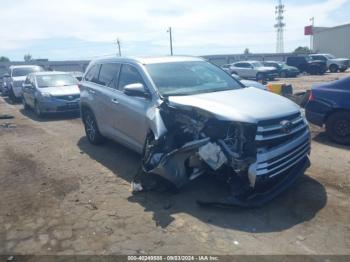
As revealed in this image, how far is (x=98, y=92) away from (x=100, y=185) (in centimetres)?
226

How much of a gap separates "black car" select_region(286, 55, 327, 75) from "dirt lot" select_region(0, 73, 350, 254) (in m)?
30.3

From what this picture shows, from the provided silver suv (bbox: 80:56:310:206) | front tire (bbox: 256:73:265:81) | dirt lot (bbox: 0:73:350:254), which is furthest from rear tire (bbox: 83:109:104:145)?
front tire (bbox: 256:73:265:81)

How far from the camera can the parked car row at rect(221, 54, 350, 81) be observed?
29547mm

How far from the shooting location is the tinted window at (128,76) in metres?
6.12

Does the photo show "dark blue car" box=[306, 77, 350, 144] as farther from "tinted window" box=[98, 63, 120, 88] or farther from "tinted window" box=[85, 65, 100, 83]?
"tinted window" box=[85, 65, 100, 83]

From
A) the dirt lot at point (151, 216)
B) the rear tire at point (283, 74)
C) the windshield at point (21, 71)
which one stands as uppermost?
the windshield at point (21, 71)

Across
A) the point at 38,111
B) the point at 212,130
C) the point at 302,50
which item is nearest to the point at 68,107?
the point at 38,111

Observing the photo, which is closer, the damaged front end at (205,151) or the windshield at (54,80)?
the damaged front end at (205,151)

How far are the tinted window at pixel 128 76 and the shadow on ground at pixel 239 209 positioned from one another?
5.40 feet

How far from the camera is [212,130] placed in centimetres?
466

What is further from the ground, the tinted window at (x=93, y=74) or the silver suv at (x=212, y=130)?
the tinted window at (x=93, y=74)

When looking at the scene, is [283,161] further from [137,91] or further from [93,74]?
[93,74]

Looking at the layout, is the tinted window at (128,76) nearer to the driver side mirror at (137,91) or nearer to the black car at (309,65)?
the driver side mirror at (137,91)

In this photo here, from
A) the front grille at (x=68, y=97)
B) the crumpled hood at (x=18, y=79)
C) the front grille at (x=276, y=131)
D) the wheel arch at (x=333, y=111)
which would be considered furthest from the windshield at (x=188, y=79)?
the crumpled hood at (x=18, y=79)
